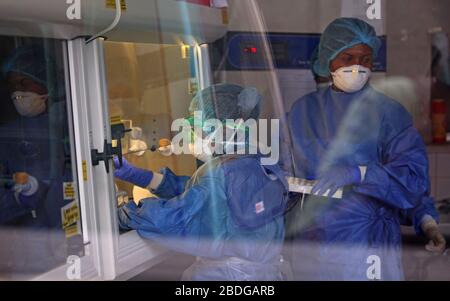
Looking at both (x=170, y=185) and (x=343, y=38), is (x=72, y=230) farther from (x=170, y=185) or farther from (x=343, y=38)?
(x=343, y=38)

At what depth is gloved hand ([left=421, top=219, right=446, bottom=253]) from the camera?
2.26m

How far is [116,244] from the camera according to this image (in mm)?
2326

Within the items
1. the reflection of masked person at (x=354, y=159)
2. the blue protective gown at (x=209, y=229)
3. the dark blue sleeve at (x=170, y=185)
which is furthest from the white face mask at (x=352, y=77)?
the dark blue sleeve at (x=170, y=185)

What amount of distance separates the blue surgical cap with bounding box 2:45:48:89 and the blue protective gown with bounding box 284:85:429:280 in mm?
1065

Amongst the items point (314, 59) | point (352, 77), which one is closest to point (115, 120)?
point (314, 59)

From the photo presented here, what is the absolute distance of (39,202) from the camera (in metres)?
2.25

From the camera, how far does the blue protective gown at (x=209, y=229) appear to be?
86.9 inches

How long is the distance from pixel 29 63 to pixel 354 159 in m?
1.40

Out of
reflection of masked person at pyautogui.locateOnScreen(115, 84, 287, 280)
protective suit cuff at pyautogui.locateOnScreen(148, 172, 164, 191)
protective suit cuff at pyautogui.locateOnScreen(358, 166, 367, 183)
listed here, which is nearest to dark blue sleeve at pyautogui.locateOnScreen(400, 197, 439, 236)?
protective suit cuff at pyautogui.locateOnScreen(358, 166, 367, 183)

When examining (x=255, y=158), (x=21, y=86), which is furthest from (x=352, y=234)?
(x=21, y=86)

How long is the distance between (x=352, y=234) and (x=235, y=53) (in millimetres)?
960

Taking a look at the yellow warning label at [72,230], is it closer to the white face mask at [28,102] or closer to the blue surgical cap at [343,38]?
the white face mask at [28,102]

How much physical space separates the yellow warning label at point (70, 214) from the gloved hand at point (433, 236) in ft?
4.90

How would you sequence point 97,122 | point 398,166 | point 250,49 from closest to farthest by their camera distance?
point 398,166 < point 97,122 < point 250,49
